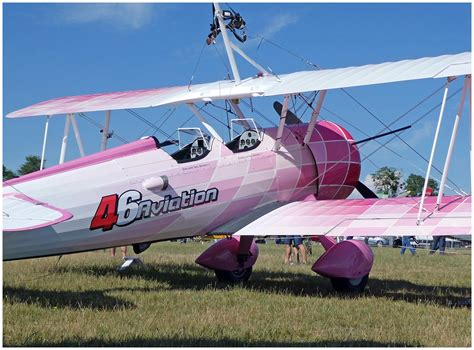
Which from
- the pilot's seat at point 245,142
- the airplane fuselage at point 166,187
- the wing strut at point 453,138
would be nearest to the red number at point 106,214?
the airplane fuselage at point 166,187

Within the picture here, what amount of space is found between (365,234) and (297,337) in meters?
2.72

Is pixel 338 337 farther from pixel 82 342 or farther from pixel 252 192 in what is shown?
pixel 252 192

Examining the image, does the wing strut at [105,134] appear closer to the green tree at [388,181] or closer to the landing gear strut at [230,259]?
the landing gear strut at [230,259]

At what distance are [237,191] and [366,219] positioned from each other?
6.35ft

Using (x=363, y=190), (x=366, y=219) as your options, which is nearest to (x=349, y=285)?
(x=366, y=219)

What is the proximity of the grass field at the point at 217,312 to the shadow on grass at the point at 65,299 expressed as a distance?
1 cm

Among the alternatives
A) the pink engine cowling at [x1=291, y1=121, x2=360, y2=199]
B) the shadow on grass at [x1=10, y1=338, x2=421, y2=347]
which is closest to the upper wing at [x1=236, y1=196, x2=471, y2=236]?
the pink engine cowling at [x1=291, y1=121, x2=360, y2=199]

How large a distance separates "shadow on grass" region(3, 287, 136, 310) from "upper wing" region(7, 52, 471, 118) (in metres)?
3.53

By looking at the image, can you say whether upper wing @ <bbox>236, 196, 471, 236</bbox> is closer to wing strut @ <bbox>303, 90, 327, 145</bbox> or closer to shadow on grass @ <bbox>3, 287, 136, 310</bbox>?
wing strut @ <bbox>303, 90, 327, 145</bbox>

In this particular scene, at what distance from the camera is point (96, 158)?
8.36 meters

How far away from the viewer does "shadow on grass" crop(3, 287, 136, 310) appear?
7.04 metres

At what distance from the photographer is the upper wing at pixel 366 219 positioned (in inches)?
309

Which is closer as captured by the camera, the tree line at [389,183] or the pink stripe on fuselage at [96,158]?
the pink stripe on fuselage at [96,158]

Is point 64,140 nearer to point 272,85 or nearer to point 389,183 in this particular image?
point 272,85
